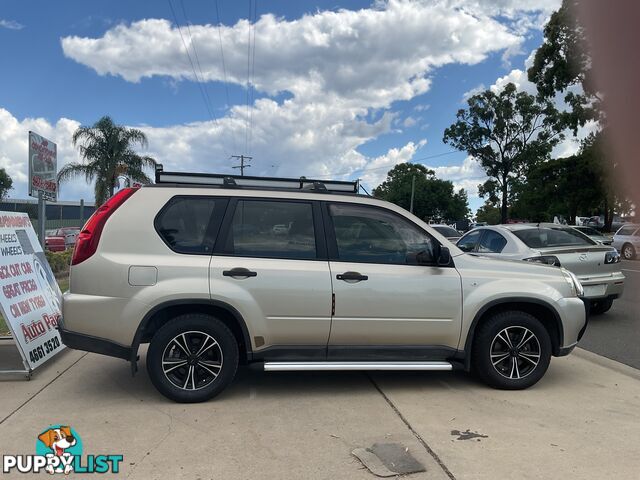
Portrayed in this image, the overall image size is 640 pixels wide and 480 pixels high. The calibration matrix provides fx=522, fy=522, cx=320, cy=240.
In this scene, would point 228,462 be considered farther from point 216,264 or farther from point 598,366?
point 598,366

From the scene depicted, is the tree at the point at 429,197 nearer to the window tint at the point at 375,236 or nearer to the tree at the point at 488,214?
the tree at the point at 488,214

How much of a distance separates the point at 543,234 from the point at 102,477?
25.0 feet

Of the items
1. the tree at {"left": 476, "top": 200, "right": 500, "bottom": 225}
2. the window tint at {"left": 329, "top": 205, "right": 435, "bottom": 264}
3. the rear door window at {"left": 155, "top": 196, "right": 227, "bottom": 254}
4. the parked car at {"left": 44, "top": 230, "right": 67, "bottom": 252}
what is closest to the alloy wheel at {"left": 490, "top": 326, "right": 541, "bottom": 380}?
the window tint at {"left": 329, "top": 205, "right": 435, "bottom": 264}

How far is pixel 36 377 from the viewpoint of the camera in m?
5.19

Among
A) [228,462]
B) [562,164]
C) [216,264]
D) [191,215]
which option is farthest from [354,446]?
[562,164]

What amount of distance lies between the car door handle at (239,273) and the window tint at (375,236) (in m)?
0.82

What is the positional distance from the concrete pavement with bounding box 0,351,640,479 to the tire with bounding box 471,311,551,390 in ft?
0.44

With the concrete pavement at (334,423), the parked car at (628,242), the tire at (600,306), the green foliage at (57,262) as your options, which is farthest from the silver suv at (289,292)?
the parked car at (628,242)

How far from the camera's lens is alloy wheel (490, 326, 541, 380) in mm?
4895

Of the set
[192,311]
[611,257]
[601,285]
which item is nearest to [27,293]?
[192,311]

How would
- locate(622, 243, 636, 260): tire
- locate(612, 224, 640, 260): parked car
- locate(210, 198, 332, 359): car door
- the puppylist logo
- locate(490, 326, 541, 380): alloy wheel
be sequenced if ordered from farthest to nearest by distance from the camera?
locate(622, 243, 636, 260): tire → locate(612, 224, 640, 260): parked car → locate(490, 326, 541, 380): alloy wheel → locate(210, 198, 332, 359): car door → the puppylist logo

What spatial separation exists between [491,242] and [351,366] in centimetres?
530

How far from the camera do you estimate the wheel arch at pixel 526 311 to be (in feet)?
15.7

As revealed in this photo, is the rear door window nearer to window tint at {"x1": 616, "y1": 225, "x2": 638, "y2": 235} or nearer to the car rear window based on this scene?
the car rear window
